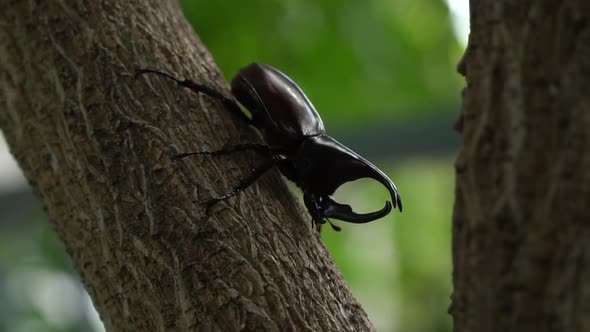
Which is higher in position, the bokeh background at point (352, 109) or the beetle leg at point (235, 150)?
the bokeh background at point (352, 109)

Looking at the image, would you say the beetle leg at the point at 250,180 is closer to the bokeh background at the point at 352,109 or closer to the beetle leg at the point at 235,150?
the beetle leg at the point at 235,150

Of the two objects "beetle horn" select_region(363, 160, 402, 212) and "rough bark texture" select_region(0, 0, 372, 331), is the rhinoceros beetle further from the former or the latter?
"rough bark texture" select_region(0, 0, 372, 331)

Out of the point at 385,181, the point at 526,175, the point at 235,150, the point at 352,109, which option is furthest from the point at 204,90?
the point at 352,109

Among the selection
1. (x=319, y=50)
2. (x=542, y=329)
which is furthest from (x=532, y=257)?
(x=319, y=50)

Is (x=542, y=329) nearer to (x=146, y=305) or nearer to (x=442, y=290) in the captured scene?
(x=146, y=305)

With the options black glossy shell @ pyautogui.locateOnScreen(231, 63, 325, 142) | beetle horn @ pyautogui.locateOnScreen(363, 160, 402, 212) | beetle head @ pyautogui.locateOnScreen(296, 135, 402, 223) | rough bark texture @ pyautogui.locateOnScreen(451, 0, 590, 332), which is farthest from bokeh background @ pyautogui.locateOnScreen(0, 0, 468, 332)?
rough bark texture @ pyautogui.locateOnScreen(451, 0, 590, 332)

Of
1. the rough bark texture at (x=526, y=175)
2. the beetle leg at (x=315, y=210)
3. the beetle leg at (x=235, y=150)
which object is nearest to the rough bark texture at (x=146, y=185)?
the beetle leg at (x=235, y=150)

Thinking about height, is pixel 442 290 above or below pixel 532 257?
above
